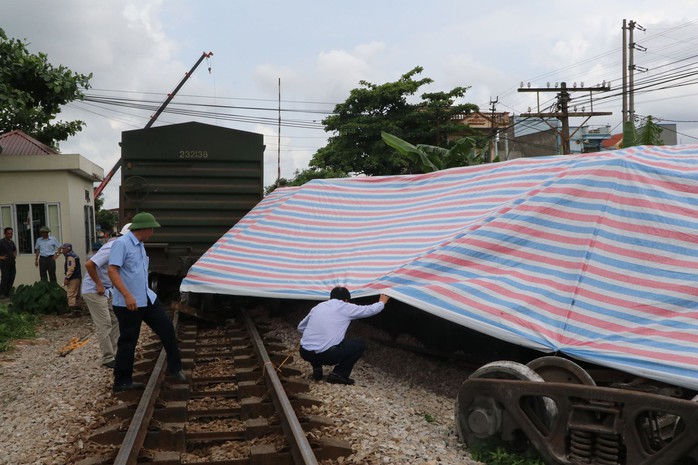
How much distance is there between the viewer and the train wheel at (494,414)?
4.44 meters

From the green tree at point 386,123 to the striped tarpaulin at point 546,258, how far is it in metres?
22.4

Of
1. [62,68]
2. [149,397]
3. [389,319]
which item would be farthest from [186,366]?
[62,68]

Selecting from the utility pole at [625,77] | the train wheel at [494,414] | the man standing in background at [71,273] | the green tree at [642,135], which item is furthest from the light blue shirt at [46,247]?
the utility pole at [625,77]

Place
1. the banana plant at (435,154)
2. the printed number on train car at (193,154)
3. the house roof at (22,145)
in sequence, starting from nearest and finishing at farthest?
the printed number on train car at (193,154) < the banana plant at (435,154) < the house roof at (22,145)

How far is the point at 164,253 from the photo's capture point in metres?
11.2

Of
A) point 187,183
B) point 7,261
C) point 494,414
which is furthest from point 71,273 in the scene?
point 494,414

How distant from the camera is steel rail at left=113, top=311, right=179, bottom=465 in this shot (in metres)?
4.25

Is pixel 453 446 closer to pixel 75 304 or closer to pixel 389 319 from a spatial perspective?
pixel 389 319

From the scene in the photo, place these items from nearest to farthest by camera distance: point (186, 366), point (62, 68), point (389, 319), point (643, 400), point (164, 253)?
point (643, 400), point (186, 366), point (389, 319), point (164, 253), point (62, 68)

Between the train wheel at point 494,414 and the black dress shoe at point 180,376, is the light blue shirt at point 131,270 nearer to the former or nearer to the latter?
the black dress shoe at point 180,376

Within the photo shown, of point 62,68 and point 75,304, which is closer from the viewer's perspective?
point 75,304

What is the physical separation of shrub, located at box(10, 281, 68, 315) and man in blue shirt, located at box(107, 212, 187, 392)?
7444mm

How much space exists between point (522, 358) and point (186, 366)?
3.52 metres

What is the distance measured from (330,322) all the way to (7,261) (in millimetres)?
11178
